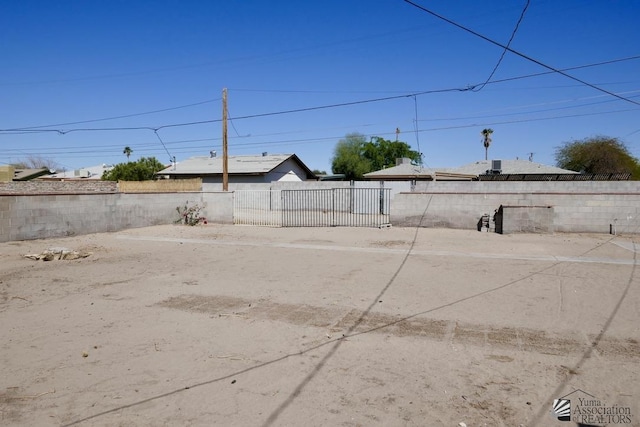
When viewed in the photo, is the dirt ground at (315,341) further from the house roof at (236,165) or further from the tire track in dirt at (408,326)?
the house roof at (236,165)

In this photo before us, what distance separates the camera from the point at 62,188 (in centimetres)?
3047

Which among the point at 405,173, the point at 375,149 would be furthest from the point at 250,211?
the point at 375,149

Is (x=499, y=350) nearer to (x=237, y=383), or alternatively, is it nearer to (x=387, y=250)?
(x=237, y=383)

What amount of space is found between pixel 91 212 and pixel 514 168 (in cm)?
2998

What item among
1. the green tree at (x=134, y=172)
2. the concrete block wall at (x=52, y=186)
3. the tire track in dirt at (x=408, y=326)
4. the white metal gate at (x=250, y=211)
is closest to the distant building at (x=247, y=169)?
the green tree at (x=134, y=172)

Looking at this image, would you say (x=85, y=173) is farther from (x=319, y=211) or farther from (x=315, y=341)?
(x=315, y=341)

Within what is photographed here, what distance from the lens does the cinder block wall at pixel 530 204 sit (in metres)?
16.5

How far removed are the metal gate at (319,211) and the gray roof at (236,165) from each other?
12553 mm

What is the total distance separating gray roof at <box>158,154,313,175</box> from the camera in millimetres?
37125

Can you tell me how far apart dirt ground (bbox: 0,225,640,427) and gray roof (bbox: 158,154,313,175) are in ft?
85.8

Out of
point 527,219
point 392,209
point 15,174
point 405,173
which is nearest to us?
point 527,219

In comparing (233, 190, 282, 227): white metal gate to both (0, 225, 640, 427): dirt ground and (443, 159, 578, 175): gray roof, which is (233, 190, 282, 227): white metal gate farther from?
(443, 159, 578, 175): gray roof

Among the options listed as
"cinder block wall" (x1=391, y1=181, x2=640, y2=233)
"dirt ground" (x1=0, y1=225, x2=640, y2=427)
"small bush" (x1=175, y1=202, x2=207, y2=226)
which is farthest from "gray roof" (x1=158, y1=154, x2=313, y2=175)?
"dirt ground" (x1=0, y1=225, x2=640, y2=427)

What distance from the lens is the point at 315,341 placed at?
18.0 ft
